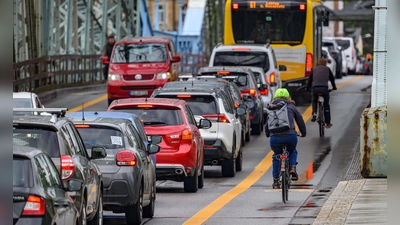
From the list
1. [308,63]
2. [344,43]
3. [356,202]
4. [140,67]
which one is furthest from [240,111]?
[344,43]

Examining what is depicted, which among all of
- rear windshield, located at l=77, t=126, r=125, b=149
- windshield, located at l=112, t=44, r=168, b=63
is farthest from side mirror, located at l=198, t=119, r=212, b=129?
windshield, located at l=112, t=44, r=168, b=63

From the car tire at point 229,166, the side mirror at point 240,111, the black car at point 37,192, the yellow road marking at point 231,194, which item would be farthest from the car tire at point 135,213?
the side mirror at point 240,111

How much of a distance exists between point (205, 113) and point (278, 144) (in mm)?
4451

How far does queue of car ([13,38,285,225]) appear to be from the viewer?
414 inches

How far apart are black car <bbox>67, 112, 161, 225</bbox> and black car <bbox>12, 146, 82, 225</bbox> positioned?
4234 mm

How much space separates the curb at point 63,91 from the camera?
3938 centimetres

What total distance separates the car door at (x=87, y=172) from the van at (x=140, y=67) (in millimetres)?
22707

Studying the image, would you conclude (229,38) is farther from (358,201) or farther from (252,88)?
(358,201)

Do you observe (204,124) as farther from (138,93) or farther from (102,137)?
(138,93)

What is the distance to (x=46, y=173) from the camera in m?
10.6

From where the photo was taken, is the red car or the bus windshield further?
the bus windshield

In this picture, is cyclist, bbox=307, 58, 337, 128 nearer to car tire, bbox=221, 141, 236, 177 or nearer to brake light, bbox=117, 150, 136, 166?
car tire, bbox=221, 141, 236, 177

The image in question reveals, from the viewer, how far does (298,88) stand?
38.7 metres

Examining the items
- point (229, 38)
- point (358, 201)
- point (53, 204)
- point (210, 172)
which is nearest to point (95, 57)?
point (229, 38)
